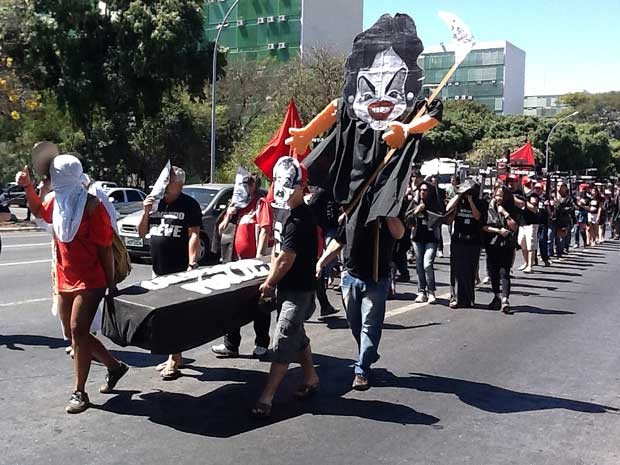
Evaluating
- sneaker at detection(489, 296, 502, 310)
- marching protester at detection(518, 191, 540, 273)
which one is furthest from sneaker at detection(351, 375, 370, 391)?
marching protester at detection(518, 191, 540, 273)

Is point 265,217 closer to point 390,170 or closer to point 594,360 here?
point 390,170

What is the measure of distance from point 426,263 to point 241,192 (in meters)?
3.57

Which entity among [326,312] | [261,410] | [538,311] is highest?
[261,410]

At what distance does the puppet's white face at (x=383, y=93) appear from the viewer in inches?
254

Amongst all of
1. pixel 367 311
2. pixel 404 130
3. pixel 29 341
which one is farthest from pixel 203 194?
pixel 404 130

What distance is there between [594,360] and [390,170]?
3249 millimetres

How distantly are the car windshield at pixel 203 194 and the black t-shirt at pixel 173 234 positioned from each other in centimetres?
842

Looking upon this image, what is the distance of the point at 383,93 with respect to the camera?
256 inches

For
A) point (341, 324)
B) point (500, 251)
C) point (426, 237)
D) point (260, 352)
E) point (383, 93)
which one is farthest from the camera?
→ point (426, 237)

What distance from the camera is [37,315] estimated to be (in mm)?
8852

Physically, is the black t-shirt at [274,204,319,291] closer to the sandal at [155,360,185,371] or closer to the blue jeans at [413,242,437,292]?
the sandal at [155,360,185,371]

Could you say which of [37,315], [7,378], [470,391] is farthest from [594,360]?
[37,315]

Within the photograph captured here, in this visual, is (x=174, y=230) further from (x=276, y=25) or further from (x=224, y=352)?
(x=276, y=25)

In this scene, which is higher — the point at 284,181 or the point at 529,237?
the point at 284,181
